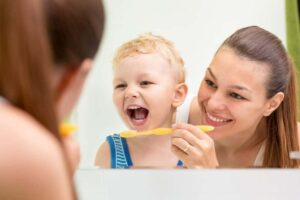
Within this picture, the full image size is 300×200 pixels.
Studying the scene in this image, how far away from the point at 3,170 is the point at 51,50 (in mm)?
170

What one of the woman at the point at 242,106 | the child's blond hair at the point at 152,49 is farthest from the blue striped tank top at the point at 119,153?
the child's blond hair at the point at 152,49

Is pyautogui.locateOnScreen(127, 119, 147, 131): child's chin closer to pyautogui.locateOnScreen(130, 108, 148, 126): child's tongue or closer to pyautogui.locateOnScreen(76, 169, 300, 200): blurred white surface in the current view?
pyautogui.locateOnScreen(130, 108, 148, 126): child's tongue

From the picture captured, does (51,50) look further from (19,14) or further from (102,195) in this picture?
(102,195)

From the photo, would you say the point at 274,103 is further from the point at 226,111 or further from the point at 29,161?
the point at 29,161

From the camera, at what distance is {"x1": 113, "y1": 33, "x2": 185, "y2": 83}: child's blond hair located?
1.37 m

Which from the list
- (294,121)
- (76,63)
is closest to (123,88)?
(294,121)

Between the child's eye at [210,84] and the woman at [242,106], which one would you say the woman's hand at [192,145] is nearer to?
the woman at [242,106]

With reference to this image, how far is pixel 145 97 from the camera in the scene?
4.39 feet

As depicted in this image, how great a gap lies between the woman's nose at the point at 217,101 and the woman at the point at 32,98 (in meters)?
0.79

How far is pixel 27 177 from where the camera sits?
0.54 m

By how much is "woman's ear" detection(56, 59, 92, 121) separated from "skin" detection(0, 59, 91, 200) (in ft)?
0.33

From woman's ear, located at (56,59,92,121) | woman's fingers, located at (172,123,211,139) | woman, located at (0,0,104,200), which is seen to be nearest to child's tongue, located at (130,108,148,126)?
woman's fingers, located at (172,123,211,139)

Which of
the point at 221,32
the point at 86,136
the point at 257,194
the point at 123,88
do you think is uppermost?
the point at 221,32

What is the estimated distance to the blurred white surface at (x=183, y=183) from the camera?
1.42 metres
